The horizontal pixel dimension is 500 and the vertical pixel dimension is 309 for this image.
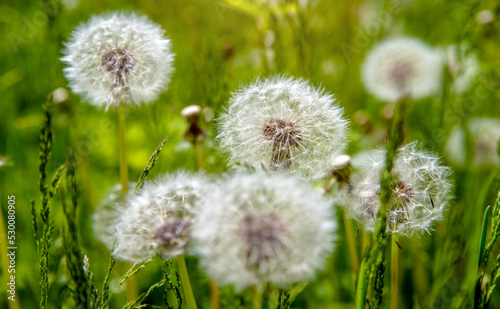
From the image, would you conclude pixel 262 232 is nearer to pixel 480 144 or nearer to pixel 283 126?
pixel 283 126

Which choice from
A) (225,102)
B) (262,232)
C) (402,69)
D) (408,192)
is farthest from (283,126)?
(402,69)

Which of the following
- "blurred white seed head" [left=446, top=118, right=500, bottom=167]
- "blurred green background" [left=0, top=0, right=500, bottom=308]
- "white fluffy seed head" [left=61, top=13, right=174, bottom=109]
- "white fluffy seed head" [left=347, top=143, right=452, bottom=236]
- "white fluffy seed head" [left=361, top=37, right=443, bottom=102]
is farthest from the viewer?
"white fluffy seed head" [left=361, top=37, right=443, bottom=102]

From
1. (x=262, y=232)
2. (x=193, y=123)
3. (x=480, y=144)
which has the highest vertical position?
(x=480, y=144)

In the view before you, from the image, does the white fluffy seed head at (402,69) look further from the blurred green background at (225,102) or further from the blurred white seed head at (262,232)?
the blurred white seed head at (262,232)

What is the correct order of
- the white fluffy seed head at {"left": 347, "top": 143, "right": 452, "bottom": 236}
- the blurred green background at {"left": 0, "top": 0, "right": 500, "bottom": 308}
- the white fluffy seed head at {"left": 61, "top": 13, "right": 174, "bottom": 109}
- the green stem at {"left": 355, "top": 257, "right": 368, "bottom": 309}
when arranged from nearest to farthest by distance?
the green stem at {"left": 355, "top": 257, "right": 368, "bottom": 309} < the white fluffy seed head at {"left": 347, "top": 143, "right": 452, "bottom": 236} < the white fluffy seed head at {"left": 61, "top": 13, "right": 174, "bottom": 109} < the blurred green background at {"left": 0, "top": 0, "right": 500, "bottom": 308}

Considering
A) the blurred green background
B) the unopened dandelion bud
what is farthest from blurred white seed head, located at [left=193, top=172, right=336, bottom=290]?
the unopened dandelion bud

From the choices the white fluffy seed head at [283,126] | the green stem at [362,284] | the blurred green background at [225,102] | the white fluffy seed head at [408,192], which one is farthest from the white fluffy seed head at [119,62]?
the green stem at [362,284]

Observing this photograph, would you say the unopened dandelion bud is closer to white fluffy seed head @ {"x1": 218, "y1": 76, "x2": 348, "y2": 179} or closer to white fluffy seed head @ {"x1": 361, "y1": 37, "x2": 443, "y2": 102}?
white fluffy seed head @ {"x1": 218, "y1": 76, "x2": 348, "y2": 179}
